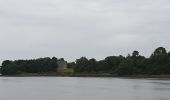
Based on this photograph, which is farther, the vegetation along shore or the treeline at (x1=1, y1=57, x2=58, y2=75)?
the treeline at (x1=1, y1=57, x2=58, y2=75)

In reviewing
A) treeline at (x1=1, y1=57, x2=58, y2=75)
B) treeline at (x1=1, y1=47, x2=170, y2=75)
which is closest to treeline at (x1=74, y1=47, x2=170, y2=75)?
treeline at (x1=1, y1=47, x2=170, y2=75)

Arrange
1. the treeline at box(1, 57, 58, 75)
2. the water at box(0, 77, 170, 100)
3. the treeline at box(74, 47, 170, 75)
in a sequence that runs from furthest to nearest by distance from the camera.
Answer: the treeline at box(1, 57, 58, 75) < the treeline at box(74, 47, 170, 75) < the water at box(0, 77, 170, 100)

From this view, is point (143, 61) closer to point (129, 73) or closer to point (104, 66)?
point (129, 73)

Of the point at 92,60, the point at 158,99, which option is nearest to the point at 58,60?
the point at 92,60

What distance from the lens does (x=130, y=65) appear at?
135 m

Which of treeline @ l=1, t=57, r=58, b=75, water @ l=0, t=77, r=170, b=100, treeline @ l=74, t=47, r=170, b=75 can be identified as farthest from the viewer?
treeline @ l=1, t=57, r=58, b=75

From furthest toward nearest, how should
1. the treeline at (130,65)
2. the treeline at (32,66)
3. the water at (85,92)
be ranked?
the treeline at (32,66)
the treeline at (130,65)
the water at (85,92)

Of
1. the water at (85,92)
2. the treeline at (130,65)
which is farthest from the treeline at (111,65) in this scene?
the water at (85,92)

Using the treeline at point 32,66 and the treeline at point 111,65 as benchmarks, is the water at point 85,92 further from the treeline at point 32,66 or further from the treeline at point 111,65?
the treeline at point 32,66

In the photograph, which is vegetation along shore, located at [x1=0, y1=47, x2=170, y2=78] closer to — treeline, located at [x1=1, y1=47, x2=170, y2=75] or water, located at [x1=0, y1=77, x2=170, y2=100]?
treeline, located at [x1=1, y1=47, x2=170, y2=75]

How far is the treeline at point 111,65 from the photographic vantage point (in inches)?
5069

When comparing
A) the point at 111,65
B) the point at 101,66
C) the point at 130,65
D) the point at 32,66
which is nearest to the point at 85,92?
the point at 130,65

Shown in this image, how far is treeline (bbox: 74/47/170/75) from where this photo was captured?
420 feet

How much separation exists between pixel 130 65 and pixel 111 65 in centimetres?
1971
